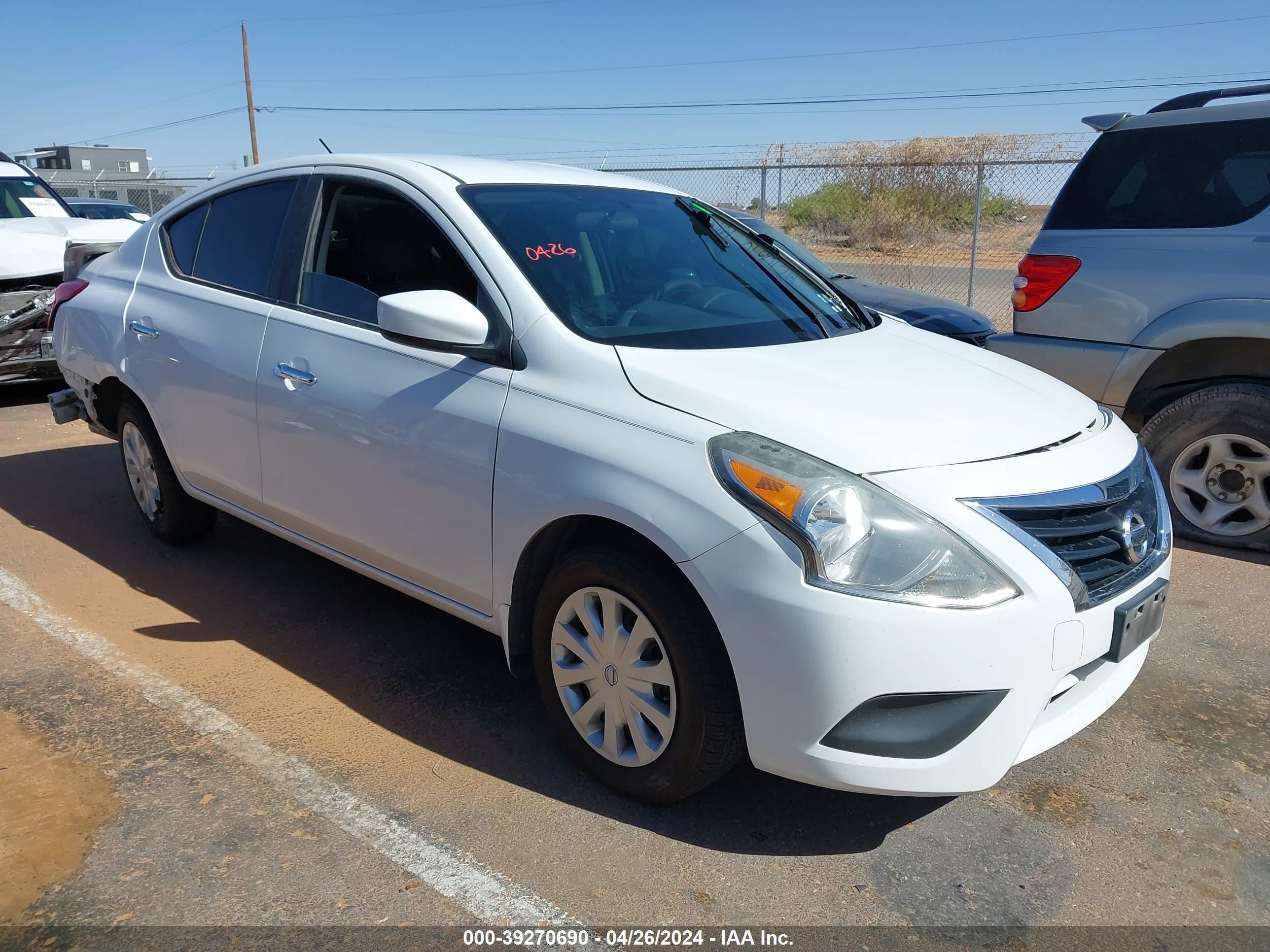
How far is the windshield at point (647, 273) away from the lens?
10.6ft

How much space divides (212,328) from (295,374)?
0.71 metres

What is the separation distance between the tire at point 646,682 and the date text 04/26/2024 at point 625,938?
0.42 m

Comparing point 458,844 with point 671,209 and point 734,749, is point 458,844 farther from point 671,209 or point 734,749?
point 671,209

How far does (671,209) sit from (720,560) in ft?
6.64

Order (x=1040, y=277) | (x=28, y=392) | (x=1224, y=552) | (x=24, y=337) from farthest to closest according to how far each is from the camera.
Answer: (x=28, y=392), (x=24, y=337), (x=1040, y=277), (x=1224, y=552)

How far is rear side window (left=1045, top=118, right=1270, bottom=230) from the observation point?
4.90 metres

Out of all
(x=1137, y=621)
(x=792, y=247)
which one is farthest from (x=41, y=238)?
(x=1137, y=621)

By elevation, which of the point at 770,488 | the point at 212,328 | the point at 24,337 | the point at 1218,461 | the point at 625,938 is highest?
the point at 212,328

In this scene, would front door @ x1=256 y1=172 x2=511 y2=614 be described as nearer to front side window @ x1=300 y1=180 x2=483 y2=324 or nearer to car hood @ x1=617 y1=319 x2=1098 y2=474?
front side window @ x1=300 y1=180 x2=483 y2=324

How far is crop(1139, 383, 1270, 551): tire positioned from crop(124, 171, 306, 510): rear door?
422 cm

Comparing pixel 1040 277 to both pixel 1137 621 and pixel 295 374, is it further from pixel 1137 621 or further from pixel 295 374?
pixel 295 374

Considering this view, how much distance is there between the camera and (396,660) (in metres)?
3.95

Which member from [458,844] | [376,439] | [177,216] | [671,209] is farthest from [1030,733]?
[177,216]

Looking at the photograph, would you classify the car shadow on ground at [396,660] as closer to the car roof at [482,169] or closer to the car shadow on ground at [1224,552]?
the car roof at [482,169]
